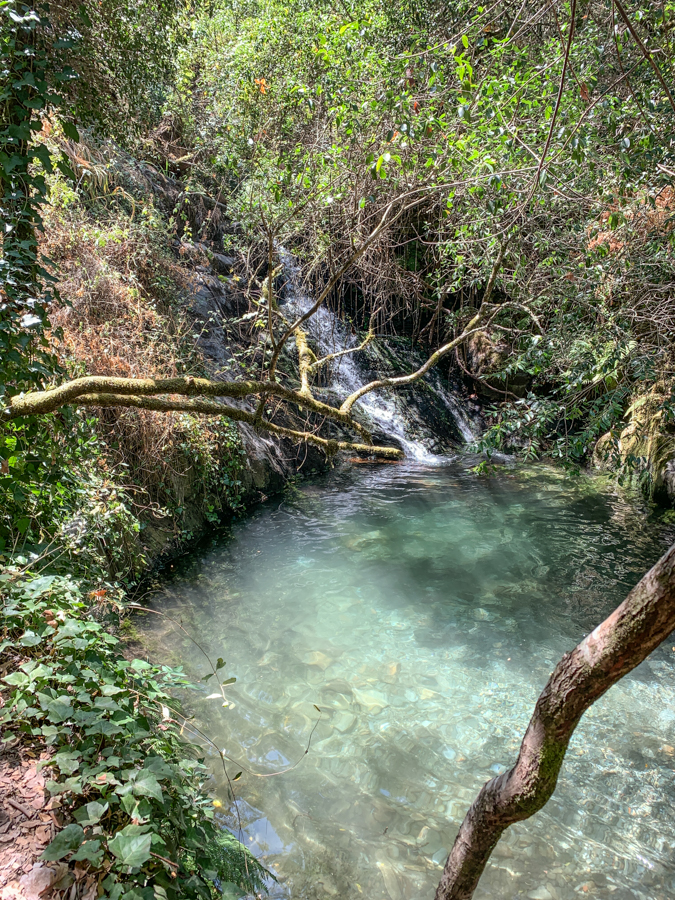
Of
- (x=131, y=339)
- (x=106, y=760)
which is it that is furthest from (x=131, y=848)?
(x=131, y=339)

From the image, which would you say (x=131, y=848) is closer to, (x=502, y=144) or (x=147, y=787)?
(x=147, y=787)

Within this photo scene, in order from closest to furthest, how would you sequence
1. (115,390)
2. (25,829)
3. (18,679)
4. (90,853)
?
(90,853)
(25,829)
(18,679)
(115,390)

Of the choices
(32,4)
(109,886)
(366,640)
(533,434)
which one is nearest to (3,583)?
(109,886)

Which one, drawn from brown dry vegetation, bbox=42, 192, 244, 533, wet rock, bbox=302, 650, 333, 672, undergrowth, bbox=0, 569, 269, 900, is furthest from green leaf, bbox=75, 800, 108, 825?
brown dry vegetation, bbox=42, 192, 244, 533

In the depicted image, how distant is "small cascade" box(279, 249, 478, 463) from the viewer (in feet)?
34.9

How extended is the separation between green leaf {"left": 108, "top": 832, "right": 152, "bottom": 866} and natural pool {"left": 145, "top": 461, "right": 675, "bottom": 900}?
1273 mm

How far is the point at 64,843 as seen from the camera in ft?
5.19

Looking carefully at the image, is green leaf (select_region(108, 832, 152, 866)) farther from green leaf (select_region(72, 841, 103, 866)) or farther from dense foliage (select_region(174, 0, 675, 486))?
dense foliage (select_region(174, 0, 675, 486))

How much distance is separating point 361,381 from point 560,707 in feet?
32.2

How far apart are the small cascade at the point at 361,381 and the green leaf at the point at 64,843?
8.92 m

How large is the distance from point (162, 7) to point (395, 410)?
7.88m

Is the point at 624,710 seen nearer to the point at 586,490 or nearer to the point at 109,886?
the point at 109,886

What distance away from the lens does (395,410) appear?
1119 cm

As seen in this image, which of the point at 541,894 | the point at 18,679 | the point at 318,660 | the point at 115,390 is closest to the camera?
the point at 18,679
